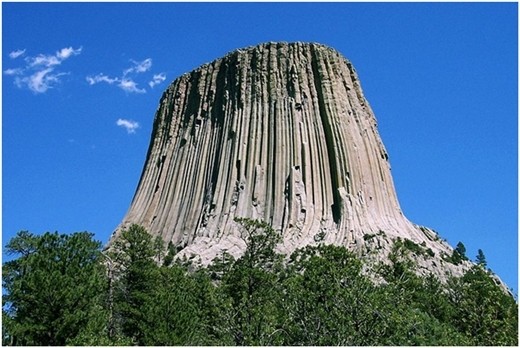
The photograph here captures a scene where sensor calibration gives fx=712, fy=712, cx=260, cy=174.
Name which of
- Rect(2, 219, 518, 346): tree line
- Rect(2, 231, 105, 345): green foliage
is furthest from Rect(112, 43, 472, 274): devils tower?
Rect(2, 231, 105, 345): green foliage

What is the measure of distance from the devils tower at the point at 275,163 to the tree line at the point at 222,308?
1884cm

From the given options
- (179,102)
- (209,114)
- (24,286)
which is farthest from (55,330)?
(179,102)

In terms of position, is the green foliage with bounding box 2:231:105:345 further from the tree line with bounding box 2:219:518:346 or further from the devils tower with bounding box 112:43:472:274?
the devils tower with bounding box 112:43:472:274

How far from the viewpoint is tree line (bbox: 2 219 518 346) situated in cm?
2342

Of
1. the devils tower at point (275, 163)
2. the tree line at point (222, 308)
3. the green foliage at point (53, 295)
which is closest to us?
the tree line at point (222, 308)

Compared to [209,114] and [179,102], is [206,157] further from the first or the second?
[179,102]

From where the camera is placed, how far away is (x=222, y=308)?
101ft

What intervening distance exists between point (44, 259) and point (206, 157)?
40192 millimetres

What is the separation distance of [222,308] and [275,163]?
3413cm

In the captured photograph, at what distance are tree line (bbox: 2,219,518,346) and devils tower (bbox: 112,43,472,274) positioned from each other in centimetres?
1884

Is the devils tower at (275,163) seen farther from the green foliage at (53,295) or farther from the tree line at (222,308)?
the green foliage at (53,295)

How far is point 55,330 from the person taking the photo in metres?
26.5

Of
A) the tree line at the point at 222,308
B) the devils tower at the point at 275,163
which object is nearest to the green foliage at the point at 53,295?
the tree line at the point at 222,308

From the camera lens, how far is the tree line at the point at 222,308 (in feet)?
76.8
